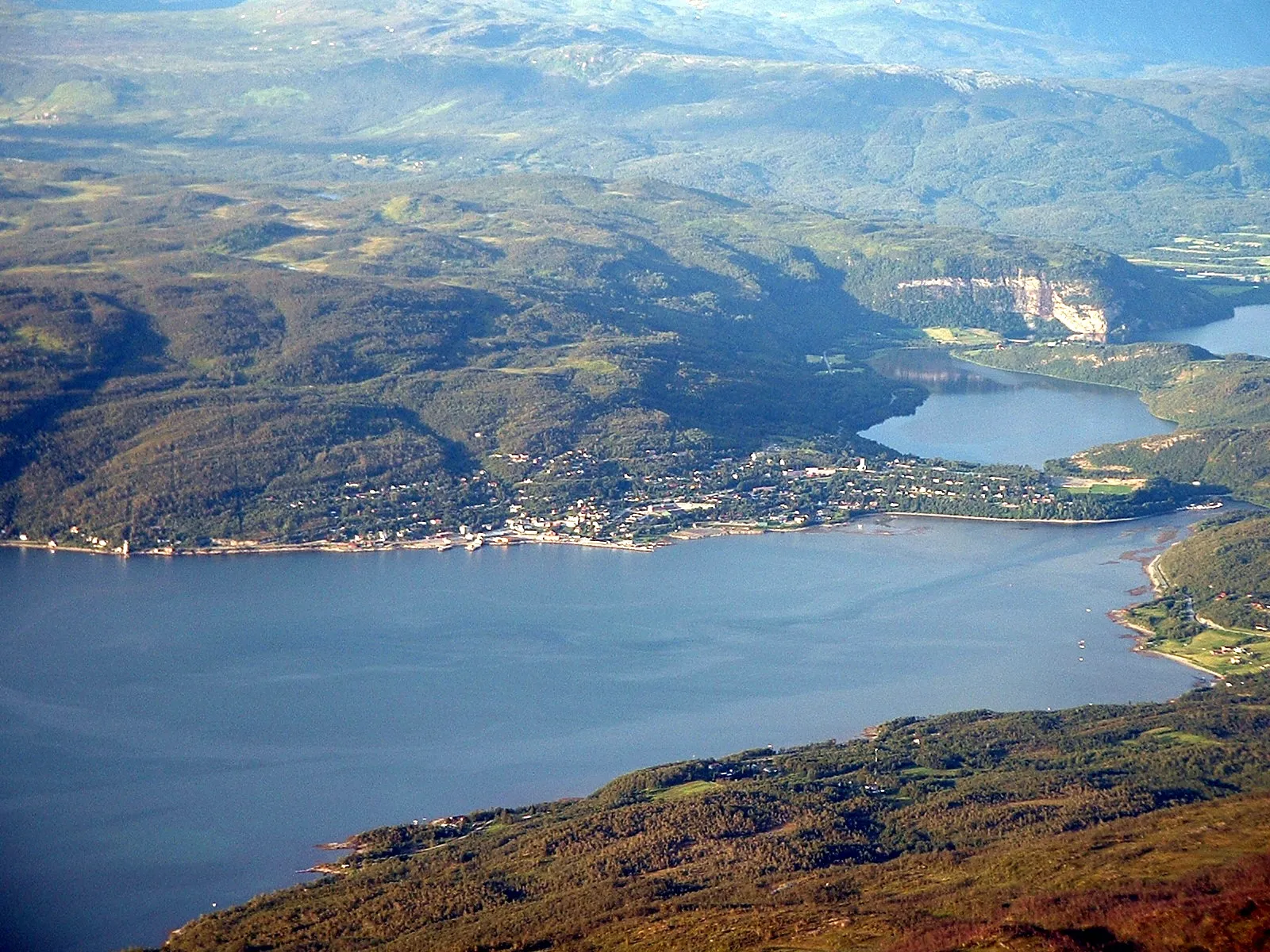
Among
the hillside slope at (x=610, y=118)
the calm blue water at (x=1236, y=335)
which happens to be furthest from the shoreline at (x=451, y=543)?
the hillside slope at (x=610, y=118)

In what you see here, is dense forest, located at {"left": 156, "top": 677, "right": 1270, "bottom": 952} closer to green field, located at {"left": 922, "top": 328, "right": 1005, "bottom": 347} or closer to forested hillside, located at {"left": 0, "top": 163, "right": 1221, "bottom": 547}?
forested hillside, located at {"left": 0, "top": 163, "right": 1221, "bottom": 547}

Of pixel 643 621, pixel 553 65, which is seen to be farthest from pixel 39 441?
pixel 553 65

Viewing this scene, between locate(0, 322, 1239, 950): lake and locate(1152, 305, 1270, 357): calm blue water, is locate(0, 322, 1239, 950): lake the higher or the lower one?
the lower one

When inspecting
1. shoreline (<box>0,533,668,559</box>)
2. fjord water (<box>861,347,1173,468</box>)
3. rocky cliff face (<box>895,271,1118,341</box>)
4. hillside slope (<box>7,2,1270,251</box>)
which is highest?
hillside slope (<box>7,2,1270,251</box>)

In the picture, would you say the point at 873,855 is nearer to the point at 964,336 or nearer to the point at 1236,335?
the point at 964,336

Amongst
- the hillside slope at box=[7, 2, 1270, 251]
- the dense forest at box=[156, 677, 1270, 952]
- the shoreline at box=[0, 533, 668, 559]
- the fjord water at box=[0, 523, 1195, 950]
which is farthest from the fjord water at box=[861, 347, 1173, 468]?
the hillside slope at box=[7, 2, 1270, 251]

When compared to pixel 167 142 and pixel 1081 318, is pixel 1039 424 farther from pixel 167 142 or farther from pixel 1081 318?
pixel 167 142
